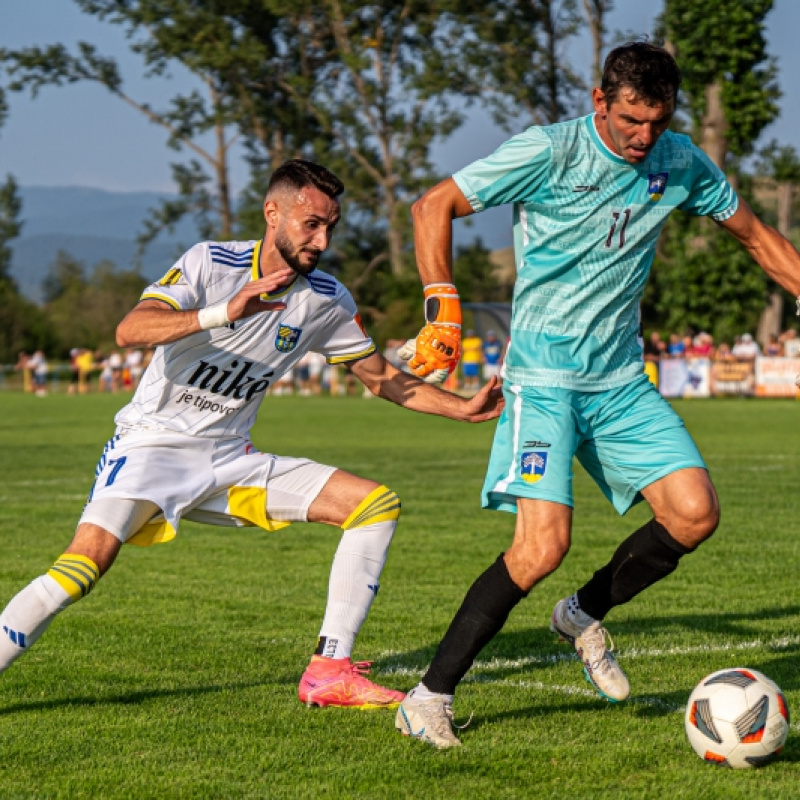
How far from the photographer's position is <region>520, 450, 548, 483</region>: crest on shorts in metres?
4.71

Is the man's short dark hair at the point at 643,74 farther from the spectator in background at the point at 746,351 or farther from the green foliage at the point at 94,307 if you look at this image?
the green foliage at the point at 94,307

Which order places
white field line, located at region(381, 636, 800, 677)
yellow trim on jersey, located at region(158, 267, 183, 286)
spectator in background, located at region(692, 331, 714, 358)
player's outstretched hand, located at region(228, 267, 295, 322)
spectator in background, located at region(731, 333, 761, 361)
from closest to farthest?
player's outstretched hand, located at region(228, 267, 295, 322)
yellow trim on jersey, located at region(158, 267, 183, 286)
white field line, located at region(381, 636, 800, 677)
spectator in background, located at region(731, 333, 761, 361)
spectator in background, located at region(692, 331, 714, 358)

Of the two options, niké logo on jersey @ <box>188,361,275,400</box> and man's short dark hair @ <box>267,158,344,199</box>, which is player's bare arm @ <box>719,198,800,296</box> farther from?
niké logo on jersey @ <box>188,361,275,400</box>

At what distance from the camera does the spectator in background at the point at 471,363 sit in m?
39.8

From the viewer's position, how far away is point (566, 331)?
488cm

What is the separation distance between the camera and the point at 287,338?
5.42 m

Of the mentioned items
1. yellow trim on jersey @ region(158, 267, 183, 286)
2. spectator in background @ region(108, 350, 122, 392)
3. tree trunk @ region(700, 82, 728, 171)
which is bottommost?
spectator in background @ region(108, 350, 122, 392)

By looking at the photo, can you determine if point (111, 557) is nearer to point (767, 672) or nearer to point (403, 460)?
point (767, 672)

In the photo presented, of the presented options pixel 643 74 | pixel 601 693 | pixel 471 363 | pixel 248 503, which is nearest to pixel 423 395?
pixel 248 503

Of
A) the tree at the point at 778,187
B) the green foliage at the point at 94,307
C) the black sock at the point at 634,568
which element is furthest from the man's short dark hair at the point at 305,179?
the green foliage at the point at 94,307

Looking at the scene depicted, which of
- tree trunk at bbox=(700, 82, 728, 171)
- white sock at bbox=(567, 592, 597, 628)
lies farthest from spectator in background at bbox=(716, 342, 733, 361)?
white sock at bbox=(567, 592, 597, 628)

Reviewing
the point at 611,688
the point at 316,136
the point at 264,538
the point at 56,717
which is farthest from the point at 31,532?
the point at 316,136

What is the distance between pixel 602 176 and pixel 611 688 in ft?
6.35

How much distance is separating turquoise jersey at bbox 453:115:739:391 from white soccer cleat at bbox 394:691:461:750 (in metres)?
1.20
